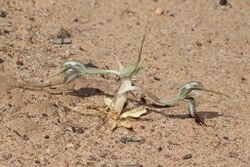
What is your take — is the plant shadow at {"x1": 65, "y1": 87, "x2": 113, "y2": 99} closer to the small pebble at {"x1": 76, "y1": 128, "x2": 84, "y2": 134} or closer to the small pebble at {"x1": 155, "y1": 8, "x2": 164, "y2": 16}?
the small pebble at {"x1": 76, "y1": 128, "x2": 84, "y2": 134}

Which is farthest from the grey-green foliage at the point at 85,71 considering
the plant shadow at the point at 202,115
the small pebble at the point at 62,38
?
the small pebble at the point at 62,38

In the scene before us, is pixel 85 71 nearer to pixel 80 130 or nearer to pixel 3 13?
pixel 80 130

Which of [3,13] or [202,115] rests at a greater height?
[3,13]

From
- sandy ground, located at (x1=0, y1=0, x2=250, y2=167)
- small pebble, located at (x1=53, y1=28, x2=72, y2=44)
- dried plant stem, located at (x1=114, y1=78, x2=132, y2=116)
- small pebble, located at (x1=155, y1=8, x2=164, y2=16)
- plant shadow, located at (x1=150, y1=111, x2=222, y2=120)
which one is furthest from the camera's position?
small pebble, located at (x1=155, y1=8, x2=164, y2=16)

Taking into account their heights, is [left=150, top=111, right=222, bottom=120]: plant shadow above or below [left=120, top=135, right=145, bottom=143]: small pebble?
below

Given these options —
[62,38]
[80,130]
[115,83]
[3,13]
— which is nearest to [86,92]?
[115,83]

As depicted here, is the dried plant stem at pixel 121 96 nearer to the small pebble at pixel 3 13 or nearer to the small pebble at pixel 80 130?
the small pebble at pixel 80 130

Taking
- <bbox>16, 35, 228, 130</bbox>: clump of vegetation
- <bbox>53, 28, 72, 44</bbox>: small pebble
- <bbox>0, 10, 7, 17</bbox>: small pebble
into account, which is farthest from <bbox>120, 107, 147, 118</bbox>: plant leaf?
<bbox>0, 10, 7, 17</bbox>: small pebble
